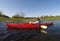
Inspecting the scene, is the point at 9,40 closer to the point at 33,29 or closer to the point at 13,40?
the point at 13,40

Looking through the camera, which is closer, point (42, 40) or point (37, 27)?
point (42, 40)

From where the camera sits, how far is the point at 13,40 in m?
14.0

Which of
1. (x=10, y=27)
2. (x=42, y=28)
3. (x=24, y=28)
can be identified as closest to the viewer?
(x=42, y=28)

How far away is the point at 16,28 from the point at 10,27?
191cm

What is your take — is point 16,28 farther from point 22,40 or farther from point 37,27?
point 22,40

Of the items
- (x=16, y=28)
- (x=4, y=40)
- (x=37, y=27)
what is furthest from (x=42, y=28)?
(x=4, y=40)

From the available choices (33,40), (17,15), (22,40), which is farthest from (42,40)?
(17,15)

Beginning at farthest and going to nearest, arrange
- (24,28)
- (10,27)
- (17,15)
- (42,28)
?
(17,15) < (10,27) < (24,28) < (42,28)

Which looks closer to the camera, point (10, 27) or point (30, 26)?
point (30, 26)

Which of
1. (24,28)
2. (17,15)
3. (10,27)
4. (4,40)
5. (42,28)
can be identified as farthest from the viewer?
(17,15)

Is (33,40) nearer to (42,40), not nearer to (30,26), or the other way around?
(42,40)

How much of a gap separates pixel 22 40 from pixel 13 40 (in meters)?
1.14

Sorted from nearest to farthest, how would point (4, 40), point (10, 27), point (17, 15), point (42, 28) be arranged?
point (4, 40) → point (42, 28) → point (10, 27) → point (17, 15)

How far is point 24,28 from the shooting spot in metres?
23.0
